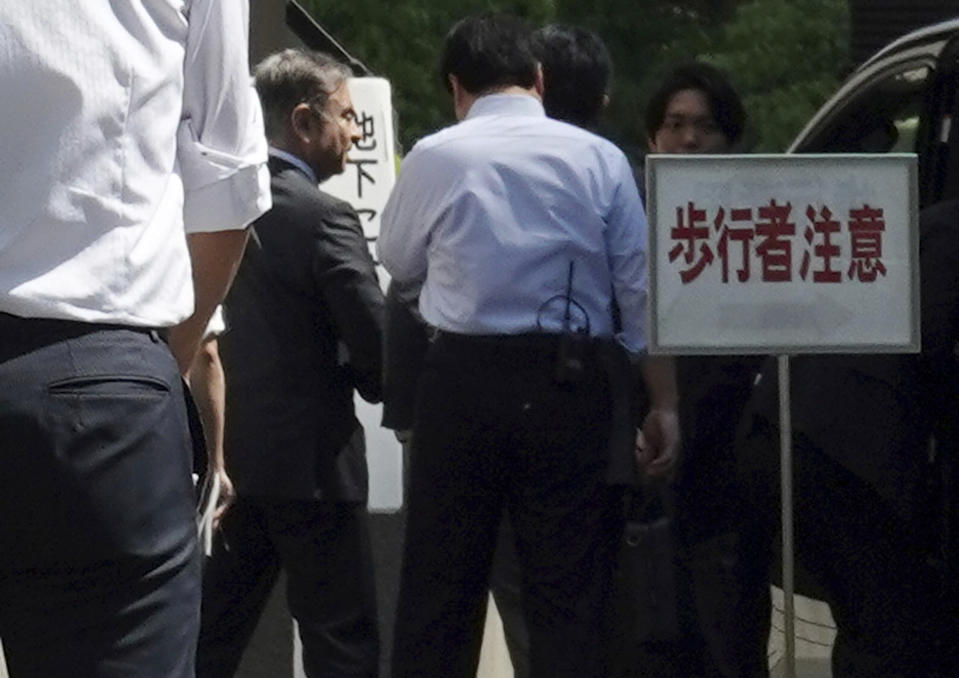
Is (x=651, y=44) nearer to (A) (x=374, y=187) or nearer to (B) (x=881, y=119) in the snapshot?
(A) (x=374, y=187)

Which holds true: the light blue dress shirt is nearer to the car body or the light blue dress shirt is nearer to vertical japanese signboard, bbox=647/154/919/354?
vertical japanese signboard, bbox=647/154/919/354

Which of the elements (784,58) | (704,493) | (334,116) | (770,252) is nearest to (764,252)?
(770,252)

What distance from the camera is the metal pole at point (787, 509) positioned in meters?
4.95

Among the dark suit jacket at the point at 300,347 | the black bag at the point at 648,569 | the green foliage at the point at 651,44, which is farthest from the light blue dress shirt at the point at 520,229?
the green foliage at the point at 651,44

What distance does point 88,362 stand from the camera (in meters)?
2.48

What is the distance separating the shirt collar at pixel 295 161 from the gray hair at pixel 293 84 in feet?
0.33

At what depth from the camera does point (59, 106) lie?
8.14ft

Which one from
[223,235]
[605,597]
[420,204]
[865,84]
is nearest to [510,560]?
[605,597]

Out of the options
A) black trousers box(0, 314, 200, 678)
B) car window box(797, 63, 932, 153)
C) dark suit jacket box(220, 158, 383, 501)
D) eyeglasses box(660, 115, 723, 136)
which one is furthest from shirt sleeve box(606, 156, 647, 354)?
black trousers box(0, 314, 200, 678)

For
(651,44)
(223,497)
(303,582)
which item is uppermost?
(651,44)

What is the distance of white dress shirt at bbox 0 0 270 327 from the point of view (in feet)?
8.11

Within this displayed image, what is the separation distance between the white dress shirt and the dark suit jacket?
132 inches

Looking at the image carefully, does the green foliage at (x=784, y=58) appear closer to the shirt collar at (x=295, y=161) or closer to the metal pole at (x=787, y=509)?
the shirt collar at (x=295, y=161)

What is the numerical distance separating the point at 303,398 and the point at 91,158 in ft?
11.7
